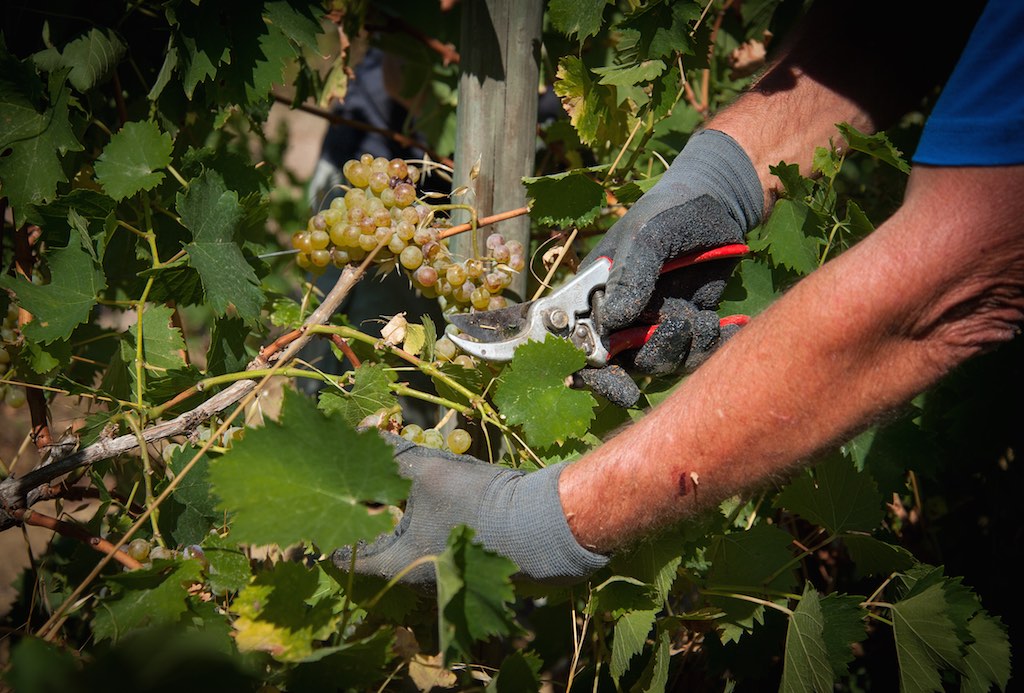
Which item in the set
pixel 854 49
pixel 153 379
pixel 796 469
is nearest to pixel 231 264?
pixel 153 379

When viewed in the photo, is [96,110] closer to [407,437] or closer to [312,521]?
[407,437]

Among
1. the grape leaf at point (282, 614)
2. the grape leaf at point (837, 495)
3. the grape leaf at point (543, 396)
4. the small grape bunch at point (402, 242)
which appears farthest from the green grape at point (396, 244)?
the grape leaf at point (837, 495)

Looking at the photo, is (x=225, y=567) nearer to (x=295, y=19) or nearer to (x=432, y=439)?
(x=432, y=439)

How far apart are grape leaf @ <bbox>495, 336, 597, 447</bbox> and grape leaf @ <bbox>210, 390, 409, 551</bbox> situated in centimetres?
39

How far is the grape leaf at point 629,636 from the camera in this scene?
4.65 feet

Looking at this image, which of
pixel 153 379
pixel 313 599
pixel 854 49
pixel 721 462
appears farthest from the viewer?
pixel 854 49

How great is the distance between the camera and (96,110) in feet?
6.33

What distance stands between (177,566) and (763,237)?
4.70 ft

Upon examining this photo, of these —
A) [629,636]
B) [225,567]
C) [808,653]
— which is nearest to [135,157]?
[225,567]

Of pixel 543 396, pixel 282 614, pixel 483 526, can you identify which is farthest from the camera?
pixel 543 396

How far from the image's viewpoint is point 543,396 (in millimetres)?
1435

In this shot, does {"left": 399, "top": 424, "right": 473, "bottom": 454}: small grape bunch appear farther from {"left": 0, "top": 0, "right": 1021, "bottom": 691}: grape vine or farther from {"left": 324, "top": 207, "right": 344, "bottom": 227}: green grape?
{"left": 324, "top": 207, "right": 344, "bottom": 227}: green grape

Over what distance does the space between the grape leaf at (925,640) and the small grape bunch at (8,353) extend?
1.95 meters

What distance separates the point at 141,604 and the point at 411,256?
805 mm
